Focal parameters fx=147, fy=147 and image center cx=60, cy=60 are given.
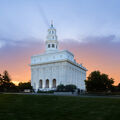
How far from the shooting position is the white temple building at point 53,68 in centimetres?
6600

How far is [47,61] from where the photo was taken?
70.1m

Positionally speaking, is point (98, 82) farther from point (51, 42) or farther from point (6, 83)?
point (6, 83)

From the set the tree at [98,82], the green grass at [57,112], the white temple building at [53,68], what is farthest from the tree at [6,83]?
the green grass at [57,112]

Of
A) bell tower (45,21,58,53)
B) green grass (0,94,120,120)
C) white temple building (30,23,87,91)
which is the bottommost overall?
green grass (0,94,120,120)

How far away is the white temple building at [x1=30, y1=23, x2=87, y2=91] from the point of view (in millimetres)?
66000

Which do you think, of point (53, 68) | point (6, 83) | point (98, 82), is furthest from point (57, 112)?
point (6, 83)

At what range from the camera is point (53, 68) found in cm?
6900

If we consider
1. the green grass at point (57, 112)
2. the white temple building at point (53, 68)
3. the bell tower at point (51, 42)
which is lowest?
the green grass at point (57, 112)

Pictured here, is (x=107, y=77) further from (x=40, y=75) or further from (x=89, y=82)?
(x=40, y=75)

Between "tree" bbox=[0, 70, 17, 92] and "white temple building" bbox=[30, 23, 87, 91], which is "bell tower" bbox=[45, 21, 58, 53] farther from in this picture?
"tree" bbox=[0, 70, 17, 92]

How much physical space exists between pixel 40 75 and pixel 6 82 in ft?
52.7

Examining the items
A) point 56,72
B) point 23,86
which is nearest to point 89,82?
point 56,72

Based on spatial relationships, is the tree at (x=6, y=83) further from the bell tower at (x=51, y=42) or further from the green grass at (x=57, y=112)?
the green grass at (x=57, y=112)

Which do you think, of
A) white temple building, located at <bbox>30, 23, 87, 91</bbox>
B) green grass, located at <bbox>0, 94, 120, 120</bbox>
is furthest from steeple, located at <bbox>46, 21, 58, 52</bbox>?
green grass, located at <bbox>0, 94, 120, 120</bbox>
